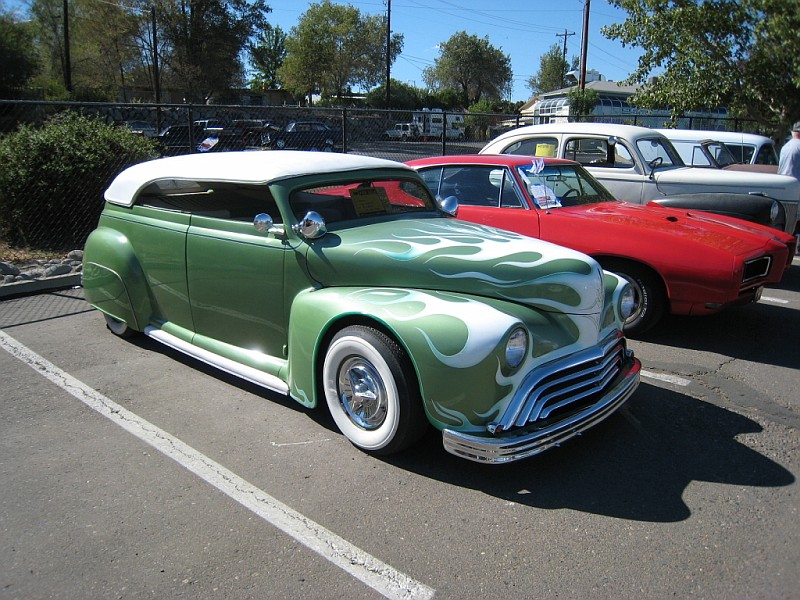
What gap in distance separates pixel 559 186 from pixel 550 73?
85.6 meters

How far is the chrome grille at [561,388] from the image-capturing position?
10.3 feet

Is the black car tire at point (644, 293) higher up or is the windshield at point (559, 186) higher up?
the windshield at point (559, 186)

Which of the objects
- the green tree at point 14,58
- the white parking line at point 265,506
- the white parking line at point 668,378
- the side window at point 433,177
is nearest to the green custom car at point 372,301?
the white parking line at point 265,506

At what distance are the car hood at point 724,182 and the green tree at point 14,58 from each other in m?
36.7

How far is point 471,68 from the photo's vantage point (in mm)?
75000

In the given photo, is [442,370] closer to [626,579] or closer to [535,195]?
[626,579]

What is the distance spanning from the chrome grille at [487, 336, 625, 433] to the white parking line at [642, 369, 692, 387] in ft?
4.01

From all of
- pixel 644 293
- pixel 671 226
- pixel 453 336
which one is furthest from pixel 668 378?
pixel 453 336

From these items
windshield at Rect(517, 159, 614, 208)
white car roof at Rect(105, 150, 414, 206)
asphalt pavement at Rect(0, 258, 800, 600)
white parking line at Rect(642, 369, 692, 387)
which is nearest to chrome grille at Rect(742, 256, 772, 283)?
asphalt pavement at Rect(0, 258, 800, 600)

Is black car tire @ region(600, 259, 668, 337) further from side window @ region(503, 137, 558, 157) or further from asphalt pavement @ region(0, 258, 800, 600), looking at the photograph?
side window @ region(503, 137, 558, 157)

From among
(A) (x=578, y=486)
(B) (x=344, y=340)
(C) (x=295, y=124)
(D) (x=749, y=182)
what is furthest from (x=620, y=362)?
(C) (x=295, y=124)

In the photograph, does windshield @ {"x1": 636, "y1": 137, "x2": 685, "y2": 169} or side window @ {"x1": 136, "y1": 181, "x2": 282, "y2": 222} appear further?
windshield @ {"x1": 636, "y1": 137, "x2": 685, "y2": 169}

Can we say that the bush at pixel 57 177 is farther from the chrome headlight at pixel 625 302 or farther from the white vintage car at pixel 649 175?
the chrome headlight at pixel 625 302

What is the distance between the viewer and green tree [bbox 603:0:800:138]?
14.1 metres
